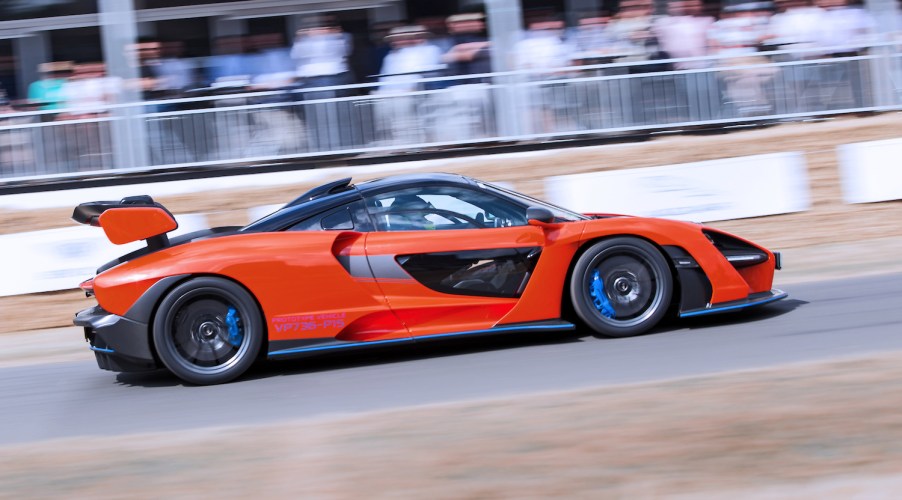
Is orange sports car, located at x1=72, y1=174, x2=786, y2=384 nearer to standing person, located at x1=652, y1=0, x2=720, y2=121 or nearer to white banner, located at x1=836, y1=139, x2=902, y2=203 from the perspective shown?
white banner, located at x1=836, y1=139, x2=902, y2=203

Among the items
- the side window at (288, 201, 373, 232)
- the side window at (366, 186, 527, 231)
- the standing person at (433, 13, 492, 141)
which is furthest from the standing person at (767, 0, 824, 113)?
the side window at (288, 201, 373, 232)

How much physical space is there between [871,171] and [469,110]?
4.54 m

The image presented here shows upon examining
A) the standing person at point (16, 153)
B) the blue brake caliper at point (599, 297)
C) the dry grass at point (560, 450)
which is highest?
the standing person at point (16, 153)

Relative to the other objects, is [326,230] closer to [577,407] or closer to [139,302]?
[139,302]

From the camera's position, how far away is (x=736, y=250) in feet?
20.5

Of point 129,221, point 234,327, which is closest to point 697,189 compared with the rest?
point 234,327

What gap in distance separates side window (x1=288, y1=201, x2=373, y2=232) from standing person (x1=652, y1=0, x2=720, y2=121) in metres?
6.74

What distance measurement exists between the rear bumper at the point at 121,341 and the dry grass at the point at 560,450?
1046mm

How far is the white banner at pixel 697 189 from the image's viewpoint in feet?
31.7

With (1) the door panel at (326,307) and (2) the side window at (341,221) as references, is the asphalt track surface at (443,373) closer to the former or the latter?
(1) the door panel at (326,307)

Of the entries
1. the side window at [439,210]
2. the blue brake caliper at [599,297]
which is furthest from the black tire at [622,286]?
the side window at [439,210]

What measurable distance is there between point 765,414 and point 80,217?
4282 mm

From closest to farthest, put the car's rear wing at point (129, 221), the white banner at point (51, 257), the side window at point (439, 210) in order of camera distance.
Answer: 1. the car's rear wing at point (129, 221)
2. the side window at point (439, 210)
3. the white banner at point (51, 257)

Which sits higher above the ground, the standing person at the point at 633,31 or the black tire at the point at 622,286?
the standing person at the point at 633,31
